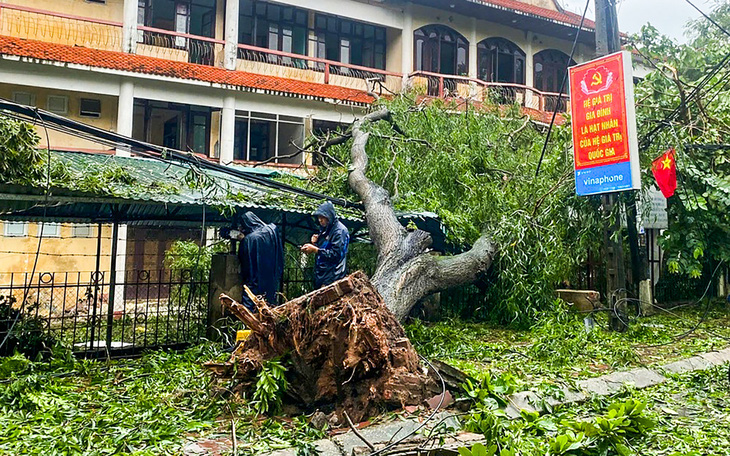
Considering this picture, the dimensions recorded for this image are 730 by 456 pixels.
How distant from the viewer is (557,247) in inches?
380

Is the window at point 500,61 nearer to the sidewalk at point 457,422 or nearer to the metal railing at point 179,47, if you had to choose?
the metal railing at point 179,47

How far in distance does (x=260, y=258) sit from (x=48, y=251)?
979cm

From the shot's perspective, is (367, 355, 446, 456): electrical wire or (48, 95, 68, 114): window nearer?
(367, 355, 446, 456): electrical wire

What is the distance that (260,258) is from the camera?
767 centimetres

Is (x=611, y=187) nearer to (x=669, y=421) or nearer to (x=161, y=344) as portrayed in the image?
(x=669, y=421)

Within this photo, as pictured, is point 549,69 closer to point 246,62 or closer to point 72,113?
point 246,62

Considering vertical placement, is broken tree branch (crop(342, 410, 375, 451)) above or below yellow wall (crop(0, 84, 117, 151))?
below

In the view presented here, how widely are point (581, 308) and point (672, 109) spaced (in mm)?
3674

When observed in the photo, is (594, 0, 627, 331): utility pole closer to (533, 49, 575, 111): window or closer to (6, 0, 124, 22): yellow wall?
(6, 0, 124, 22): yellow wall

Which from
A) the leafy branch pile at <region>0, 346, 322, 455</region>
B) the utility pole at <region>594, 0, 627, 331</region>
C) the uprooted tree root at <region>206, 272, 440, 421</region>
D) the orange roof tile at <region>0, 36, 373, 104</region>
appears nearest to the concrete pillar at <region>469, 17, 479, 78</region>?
the orange roof tile at <region>0, 36, 373, 104</region>

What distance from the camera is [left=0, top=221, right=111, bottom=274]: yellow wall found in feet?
47.9

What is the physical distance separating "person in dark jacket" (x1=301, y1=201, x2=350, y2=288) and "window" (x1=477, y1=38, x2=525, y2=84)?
51.7ft

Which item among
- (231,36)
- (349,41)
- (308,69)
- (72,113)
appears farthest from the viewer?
(349,41)

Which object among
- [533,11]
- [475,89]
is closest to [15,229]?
[475,89]
